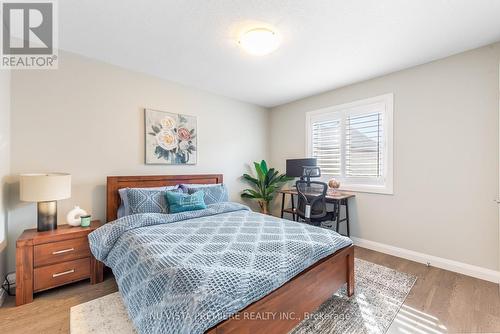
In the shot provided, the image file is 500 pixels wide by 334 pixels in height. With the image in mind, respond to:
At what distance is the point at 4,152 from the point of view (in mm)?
2041

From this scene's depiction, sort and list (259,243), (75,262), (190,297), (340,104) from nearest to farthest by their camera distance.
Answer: (190,297) → (259,243) → (75,262) → (340,104)

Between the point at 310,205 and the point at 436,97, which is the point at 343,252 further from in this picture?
the point at 436,97

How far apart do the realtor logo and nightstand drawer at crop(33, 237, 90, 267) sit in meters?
1.71

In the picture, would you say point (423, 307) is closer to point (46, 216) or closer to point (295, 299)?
point (295, 299)

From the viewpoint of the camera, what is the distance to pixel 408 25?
196 centimetres

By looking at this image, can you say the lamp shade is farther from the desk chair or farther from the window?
the window

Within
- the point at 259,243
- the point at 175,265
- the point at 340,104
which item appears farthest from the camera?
the point at 340,104

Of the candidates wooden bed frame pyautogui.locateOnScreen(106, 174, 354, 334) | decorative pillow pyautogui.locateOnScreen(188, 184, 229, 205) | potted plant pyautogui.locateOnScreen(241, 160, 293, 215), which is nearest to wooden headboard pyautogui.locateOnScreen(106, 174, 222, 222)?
decorative pillow pyautogui.locateOnScreen(188, 184, 229, 205)

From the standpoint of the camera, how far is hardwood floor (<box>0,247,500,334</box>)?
5.44ft

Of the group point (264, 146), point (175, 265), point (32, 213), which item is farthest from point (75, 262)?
point (264, 146)

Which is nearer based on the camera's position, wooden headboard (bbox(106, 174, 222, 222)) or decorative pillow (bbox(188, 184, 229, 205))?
wooden headboard (bbox(106, 174, 222, 222))

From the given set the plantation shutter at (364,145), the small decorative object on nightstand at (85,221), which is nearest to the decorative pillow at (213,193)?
the small decorative object on nightstand at (85,221)

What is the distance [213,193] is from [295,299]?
75.0 inches

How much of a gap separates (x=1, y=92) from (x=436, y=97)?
14.8 ft
